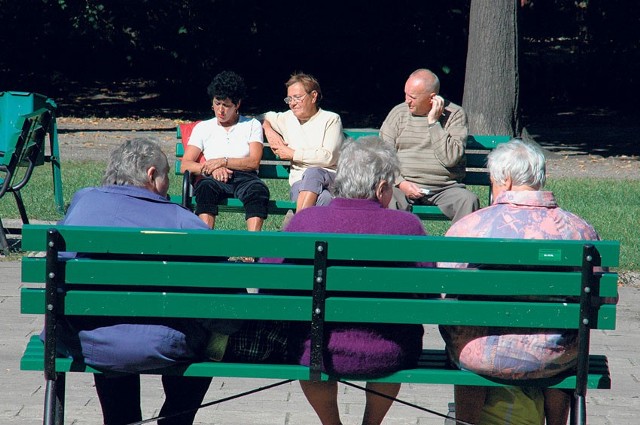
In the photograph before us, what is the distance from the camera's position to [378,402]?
4.18m

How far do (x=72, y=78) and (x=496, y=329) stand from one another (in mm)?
30230


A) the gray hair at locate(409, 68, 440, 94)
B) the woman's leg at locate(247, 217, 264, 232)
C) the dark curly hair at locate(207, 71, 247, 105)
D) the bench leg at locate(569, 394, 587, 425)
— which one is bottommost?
the bench leg at locate(569, 394, 587, 425)

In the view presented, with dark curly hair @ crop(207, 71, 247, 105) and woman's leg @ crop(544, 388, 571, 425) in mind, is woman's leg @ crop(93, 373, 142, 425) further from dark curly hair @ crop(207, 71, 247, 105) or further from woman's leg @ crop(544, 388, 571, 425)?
dark curly hair @ crop(207, 71, 247, 105)

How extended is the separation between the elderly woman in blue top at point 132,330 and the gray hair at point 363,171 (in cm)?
56

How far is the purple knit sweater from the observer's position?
3.80 m

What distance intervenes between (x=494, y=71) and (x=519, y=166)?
39.0 feet

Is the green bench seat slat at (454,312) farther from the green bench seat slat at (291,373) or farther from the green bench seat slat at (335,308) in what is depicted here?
the green bench seat slat at (291,373)

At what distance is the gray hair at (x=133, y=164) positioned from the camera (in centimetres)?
409

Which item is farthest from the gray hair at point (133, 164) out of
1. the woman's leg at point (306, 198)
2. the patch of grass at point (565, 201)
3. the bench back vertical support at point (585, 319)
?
the patch of grass at point (565, 201)

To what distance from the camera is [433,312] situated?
3709mm

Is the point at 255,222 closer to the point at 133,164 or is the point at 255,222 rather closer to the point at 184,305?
the point at 133,164

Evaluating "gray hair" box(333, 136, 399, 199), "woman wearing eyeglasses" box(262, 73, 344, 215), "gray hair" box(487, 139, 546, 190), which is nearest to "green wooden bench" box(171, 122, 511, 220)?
"woman wearing eyeglasses" box(262, 73, 344, 215)

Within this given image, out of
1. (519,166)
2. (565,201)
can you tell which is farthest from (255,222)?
(565,201)

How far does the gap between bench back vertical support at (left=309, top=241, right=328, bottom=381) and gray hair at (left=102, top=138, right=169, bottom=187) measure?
32.5 inches
